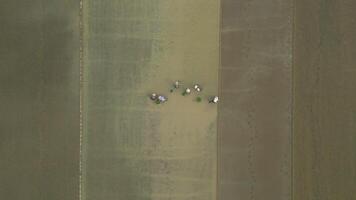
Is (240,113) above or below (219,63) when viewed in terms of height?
below

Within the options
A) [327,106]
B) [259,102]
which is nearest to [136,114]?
[259,102]

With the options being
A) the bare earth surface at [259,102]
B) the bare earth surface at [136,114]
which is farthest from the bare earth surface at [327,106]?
the bare earth surface at [136,114]

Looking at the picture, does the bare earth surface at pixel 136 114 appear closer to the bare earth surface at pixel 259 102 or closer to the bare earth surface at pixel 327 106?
the bare earth surface at pixel 259 102

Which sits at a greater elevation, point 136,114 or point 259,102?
point 259,102

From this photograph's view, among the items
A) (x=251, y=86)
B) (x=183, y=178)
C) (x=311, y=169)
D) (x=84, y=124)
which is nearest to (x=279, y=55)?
(x=251, y=86)

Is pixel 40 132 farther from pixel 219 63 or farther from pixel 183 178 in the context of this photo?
pixel 219 63

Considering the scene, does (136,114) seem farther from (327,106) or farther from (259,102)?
(327,106)

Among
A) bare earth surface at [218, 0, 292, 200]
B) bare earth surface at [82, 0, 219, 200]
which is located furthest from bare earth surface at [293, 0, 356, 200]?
bare earth surface at [82, 0, 219, 200]

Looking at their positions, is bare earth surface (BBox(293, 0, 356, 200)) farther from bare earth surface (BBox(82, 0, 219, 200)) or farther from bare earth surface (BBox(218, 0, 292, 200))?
bare earth surface (BBox(82, 0, 219, 200))
